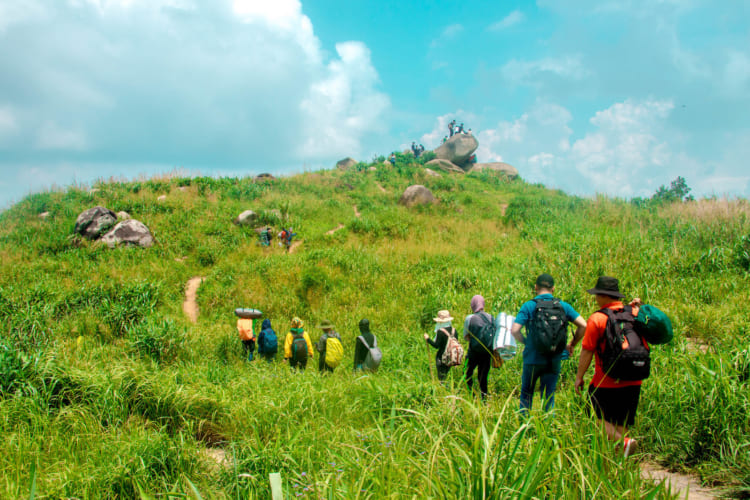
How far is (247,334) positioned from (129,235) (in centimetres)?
1042

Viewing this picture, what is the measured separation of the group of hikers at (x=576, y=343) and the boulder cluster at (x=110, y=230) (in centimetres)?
1294

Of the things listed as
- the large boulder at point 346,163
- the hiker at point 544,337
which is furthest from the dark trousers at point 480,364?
the large boulder at point 346,163

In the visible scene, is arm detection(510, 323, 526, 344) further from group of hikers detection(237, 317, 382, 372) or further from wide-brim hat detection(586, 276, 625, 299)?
group of hikers detection(237, 317, 382, 372)

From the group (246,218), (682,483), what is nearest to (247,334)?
(682,483)

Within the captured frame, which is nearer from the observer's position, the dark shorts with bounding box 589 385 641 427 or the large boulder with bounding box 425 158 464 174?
the dark shorts with bounding box 589 385 641 427

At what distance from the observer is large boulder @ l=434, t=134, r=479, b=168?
115 feet

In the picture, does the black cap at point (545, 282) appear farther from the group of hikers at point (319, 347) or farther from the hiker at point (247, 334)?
the hiker at point (247, 334)

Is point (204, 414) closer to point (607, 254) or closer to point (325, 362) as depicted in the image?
point (325, 362)

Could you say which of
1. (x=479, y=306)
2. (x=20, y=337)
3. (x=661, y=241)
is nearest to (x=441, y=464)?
(x=479, y=306)

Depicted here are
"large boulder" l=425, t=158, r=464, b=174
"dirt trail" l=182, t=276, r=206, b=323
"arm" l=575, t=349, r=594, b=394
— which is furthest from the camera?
"large boulder" l=425, t=158, r=464, b=174

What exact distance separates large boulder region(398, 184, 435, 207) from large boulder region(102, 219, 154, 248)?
13.1 metres

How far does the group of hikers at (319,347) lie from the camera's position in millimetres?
5961

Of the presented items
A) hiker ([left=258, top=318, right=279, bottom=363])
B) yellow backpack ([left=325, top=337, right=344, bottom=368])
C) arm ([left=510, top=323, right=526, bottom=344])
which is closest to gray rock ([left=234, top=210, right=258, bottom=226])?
hiker ([left=258, top=318, right=279, bottom=363])

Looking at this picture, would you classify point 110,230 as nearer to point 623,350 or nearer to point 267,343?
point 267,343
